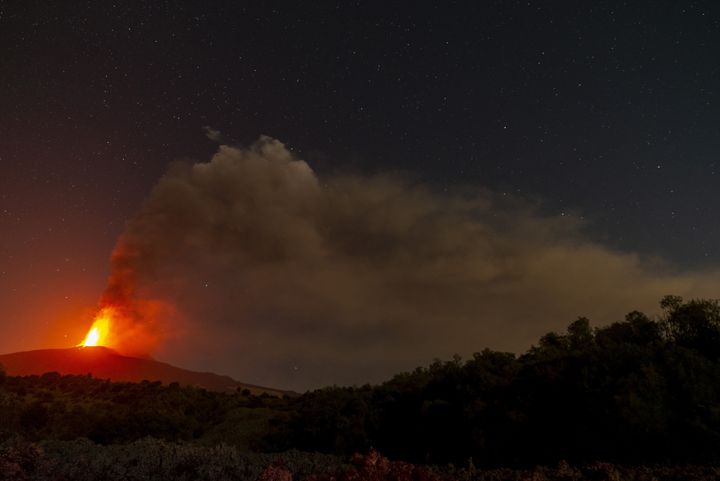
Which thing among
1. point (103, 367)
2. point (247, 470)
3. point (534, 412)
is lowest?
point (247, 470)

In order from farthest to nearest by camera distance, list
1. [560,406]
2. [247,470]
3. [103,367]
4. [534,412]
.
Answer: [103,367]
[534,412]
[560,406]
[247,470]

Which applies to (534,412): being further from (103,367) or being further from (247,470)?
(103,367)

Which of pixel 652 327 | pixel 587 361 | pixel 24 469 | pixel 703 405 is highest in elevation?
pixel 652 327

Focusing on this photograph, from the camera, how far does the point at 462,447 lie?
25719 millimetres

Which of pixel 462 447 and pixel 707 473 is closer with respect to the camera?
pixel 707 473

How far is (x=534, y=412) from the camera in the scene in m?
24.2

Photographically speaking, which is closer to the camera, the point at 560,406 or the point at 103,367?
the point at 560,406

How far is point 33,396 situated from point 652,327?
2405 inches

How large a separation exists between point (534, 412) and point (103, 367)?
511 feet

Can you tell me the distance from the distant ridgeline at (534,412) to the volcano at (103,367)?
362ft

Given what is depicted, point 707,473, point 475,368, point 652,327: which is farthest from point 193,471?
point 652,327

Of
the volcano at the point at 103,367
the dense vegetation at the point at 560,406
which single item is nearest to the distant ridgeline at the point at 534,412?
the dense vegetation at the point at 560,406

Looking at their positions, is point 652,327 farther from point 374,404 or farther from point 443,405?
point 374,404

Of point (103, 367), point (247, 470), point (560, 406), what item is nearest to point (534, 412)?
point (560, 406)
